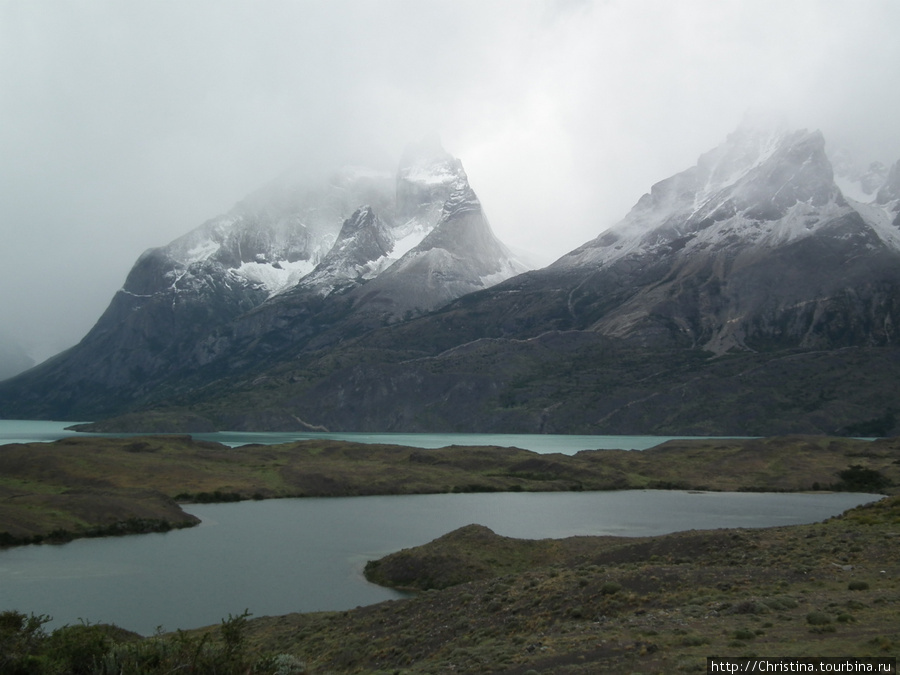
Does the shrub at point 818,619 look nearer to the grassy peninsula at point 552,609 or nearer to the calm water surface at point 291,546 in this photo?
the grassy peninsula at point 552,609

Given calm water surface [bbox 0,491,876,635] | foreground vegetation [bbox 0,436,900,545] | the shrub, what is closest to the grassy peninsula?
the shrub

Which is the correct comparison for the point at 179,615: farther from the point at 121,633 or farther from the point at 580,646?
the point at 580,646

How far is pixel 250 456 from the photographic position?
141250 mm

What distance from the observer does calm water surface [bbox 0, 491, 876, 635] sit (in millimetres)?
49625

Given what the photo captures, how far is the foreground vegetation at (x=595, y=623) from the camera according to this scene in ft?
75.3

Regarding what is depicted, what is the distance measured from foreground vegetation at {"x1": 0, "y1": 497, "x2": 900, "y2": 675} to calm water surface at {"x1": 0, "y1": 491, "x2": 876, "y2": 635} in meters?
7.15

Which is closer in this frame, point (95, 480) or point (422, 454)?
point (95, 480)

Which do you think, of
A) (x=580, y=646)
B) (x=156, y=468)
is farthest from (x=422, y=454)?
(x=580, y=646)

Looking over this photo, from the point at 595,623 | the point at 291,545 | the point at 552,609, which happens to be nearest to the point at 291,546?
the point at 291,545

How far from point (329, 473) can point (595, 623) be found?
94.3m

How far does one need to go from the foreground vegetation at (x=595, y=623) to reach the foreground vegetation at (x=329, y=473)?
149 ft

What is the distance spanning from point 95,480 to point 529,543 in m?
68.2

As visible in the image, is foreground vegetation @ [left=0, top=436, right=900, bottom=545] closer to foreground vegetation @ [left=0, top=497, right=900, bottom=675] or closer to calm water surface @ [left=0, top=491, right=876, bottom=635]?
calm water surface @ [left=0, top=491, right=876, bottom=635]

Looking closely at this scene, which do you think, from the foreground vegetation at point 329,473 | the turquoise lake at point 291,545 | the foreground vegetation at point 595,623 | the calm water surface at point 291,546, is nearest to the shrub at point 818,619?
the foreground vegetation at point 595,623
